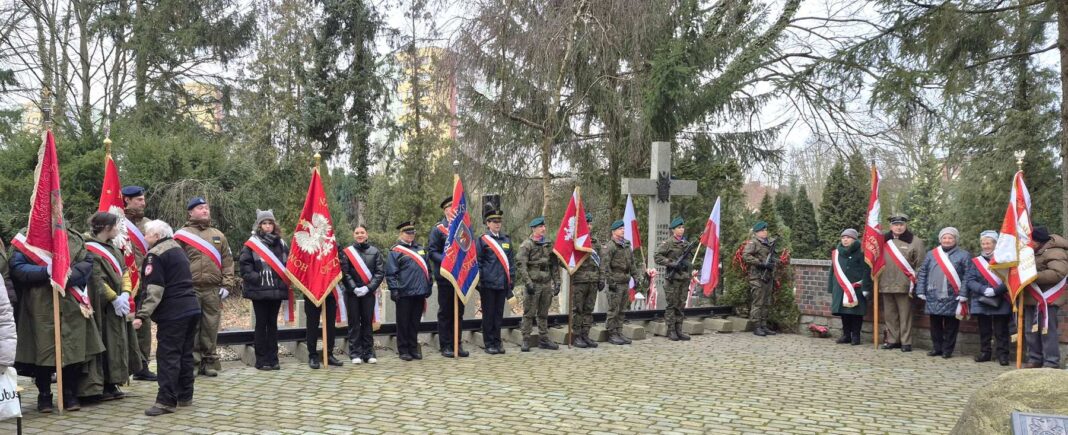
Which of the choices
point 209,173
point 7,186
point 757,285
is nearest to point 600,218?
point 757,285

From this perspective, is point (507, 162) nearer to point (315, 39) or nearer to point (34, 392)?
point (315, 39)

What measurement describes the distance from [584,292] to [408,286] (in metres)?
2.65

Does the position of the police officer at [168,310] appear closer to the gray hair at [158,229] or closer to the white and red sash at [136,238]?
the gray hair at [158,229]

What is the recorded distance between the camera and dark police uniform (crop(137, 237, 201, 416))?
6.26 meters

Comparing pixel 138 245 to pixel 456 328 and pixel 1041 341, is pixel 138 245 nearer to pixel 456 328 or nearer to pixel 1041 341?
pixel 456 328

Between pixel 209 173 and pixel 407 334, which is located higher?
pixel 209 173

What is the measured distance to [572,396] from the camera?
7.25 meters

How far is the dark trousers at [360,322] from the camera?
901 cm

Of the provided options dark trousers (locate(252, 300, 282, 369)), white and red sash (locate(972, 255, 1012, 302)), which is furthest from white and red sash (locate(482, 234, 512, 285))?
white and red sash (locate(972, 255, 1012, 302))

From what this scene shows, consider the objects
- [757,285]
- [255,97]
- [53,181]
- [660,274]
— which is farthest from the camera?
[255,97]

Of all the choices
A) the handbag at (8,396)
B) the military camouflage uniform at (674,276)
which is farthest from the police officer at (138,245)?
the military camouflage uniform at (674,276)

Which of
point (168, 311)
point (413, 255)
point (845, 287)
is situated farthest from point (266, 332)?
point (845, 287)

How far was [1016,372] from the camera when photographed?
454cm

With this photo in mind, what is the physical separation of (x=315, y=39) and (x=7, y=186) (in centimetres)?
1048
